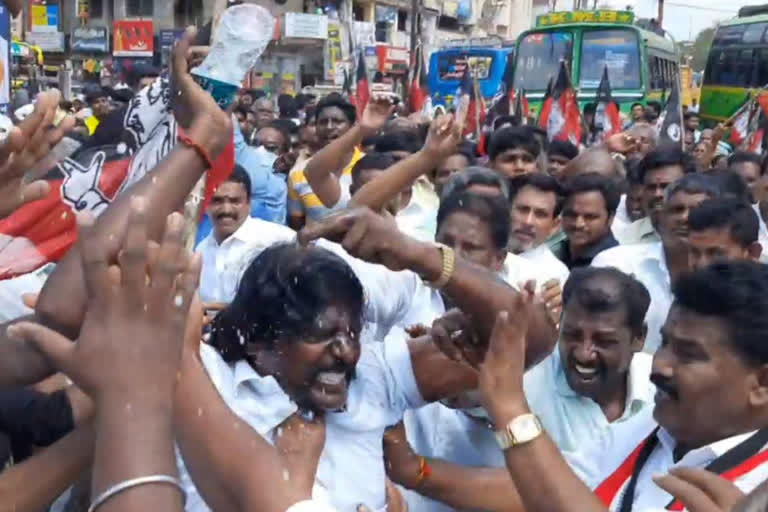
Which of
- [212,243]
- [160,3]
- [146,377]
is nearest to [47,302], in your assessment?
[146,377]

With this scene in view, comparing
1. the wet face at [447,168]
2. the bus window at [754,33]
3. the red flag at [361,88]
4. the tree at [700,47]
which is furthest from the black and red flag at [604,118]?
the tree at [700,47]

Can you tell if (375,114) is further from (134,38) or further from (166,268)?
(134,38)

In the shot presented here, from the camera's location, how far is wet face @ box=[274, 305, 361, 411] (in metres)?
2.04

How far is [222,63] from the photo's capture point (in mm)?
2008

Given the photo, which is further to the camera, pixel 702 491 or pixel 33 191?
pixel 33 191

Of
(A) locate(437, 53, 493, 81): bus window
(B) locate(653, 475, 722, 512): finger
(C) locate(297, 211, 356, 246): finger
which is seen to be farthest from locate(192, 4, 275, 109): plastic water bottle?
(A) locate(437, 53, 493, 81): bus window

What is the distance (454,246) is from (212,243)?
135 centimetres

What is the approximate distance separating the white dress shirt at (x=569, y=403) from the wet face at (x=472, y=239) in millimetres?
469

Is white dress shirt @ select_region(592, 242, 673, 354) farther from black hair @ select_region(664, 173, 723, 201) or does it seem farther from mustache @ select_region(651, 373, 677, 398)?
mustache @ select_region(651, 373, 677, 398)

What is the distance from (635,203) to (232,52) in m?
3.72

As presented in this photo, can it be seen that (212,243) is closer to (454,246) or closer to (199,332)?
(454,246)

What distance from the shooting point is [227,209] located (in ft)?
13.6

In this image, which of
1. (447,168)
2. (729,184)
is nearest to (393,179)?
(729,184)

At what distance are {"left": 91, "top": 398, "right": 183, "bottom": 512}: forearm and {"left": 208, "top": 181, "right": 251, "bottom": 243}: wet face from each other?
297cm
